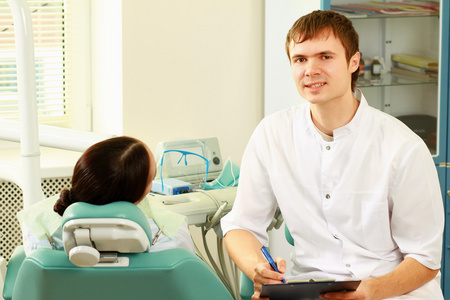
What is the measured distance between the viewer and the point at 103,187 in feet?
4.50

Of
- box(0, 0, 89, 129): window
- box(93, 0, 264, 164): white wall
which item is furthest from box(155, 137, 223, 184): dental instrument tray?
box(0, 0, 89, 129): window

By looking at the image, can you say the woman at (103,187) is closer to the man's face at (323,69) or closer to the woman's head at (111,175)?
the woman's head at (111,175)

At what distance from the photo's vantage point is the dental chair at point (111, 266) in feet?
4.05

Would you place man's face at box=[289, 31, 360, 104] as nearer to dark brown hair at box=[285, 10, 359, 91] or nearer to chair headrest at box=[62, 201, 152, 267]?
dark brown hair at box=[285, 10, 359, 91]

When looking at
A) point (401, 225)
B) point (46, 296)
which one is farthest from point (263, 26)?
point (46, 296)

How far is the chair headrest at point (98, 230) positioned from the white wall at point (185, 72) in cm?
179

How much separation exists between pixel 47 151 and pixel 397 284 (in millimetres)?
2086

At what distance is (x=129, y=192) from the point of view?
141 cm

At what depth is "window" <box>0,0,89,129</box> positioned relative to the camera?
322cm

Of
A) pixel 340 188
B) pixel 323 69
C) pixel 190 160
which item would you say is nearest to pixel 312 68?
pixel 323 69

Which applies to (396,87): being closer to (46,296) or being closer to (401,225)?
(401,225)

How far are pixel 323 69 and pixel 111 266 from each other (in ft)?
2.97

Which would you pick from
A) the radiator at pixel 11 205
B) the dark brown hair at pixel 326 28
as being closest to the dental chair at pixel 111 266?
the dark brown hair at pixel 326 28

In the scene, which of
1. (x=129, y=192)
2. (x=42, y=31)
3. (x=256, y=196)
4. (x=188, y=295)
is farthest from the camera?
(x=42, y=31)
